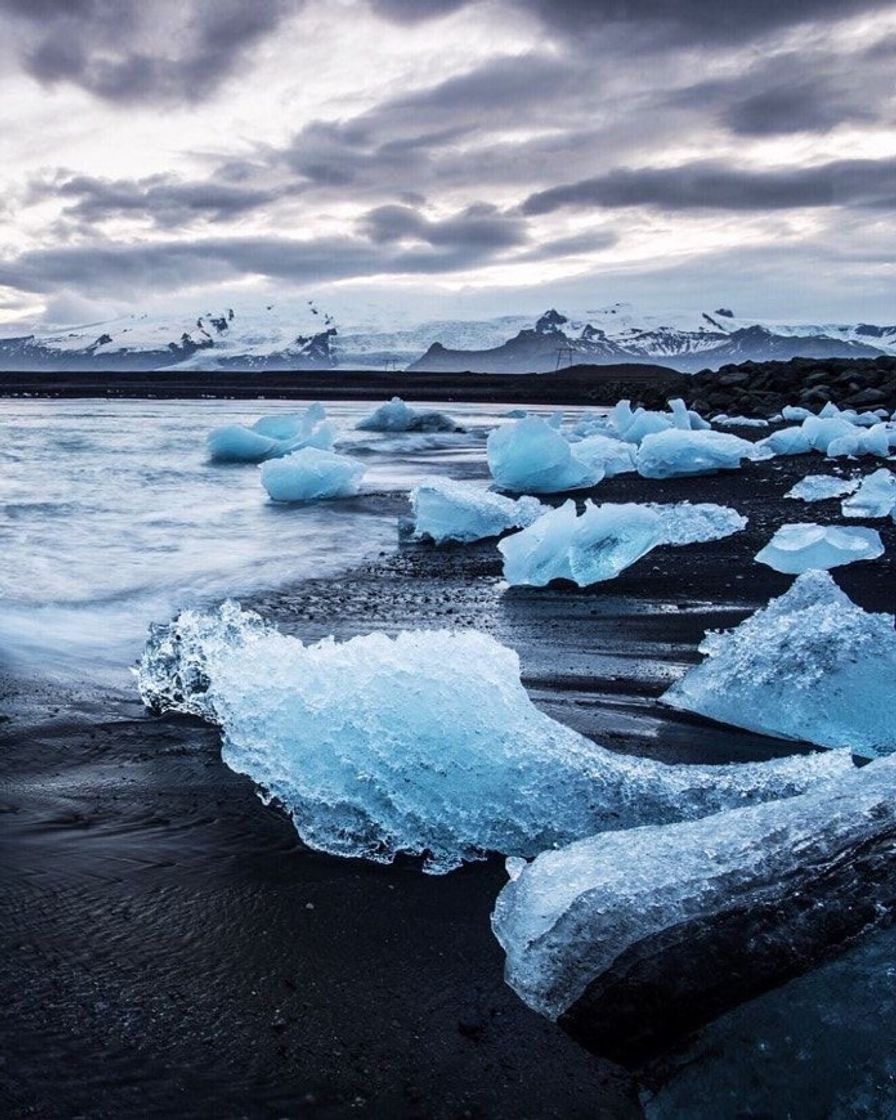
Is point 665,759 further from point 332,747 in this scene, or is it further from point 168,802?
point 168,802

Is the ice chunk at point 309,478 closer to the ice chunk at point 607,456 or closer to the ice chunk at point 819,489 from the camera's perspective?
the ice chunk at point 607,456

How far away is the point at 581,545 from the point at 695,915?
378cm

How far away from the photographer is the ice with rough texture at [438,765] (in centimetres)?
224

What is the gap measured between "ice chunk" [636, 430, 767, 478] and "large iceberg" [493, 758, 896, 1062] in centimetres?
829

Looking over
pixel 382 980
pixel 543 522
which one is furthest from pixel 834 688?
pixel 543 522

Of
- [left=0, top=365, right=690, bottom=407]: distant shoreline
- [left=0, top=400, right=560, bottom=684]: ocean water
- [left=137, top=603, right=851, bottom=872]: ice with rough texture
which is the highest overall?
[left=0, top=365, right=690, bottom=407]: distant shoreline

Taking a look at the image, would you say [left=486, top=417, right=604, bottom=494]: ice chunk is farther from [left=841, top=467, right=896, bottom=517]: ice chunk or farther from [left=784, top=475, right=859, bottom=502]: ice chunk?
[left=841, top=467, right=896, bottom=517]: ice chunk

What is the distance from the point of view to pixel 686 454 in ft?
32.2

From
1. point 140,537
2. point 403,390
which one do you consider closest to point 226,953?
point 140,537

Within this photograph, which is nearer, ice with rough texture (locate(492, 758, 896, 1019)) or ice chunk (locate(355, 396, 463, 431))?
ice with rough texture (locate(492, 758, 896, 1019))

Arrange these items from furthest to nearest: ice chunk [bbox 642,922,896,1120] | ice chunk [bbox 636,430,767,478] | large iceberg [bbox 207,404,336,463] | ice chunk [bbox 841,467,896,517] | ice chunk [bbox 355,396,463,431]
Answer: ice chunk [bbox 355,396,463,431] < large iceberg [bbox 207,404,336,463] < ice chunk [bbox 636,430,767,478] < ice chunk [bbox 841,467,896,517] < ice chunk [bbox 642,922,896,1120]

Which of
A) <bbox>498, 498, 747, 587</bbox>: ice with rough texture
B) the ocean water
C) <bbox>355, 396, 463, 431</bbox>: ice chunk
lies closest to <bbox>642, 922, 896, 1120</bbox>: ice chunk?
the ocean water

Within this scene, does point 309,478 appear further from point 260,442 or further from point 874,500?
point 874,500

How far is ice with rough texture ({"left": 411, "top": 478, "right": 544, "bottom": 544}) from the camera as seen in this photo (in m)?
6.62
